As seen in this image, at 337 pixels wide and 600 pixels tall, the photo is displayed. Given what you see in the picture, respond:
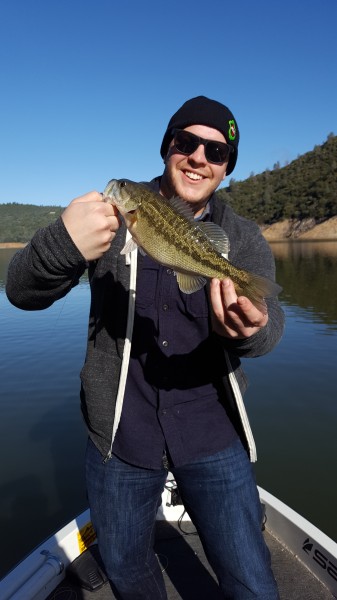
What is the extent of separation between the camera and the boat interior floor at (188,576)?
4293mm

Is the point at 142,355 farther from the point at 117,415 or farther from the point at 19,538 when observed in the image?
the point at 19,538

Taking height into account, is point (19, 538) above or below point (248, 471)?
below

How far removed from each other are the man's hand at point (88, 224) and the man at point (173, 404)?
0.51m

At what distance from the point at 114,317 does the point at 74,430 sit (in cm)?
769

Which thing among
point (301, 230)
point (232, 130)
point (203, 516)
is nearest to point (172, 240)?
point (232, 130)

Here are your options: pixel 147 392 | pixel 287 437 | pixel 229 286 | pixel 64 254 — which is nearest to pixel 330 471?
pixel 287 437

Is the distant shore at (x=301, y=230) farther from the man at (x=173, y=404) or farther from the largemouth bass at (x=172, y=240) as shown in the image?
the largemouth bass at (x=172, y=240)

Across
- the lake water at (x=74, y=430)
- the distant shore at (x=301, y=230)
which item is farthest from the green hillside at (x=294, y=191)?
the lake water at (x=74, y=430)

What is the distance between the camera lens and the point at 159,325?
10.3 ft

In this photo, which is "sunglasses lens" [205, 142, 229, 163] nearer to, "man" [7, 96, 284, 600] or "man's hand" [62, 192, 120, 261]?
"man" [7, 96, 284, 600]

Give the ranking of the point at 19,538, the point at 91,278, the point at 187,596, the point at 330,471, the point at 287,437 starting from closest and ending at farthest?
the point at 91,278 < the point at 187,596 < the point at 19,538 < the point at 330,471 < the point at 287,437

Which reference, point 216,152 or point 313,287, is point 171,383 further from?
point 313,287

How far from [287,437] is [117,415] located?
24.4 ft

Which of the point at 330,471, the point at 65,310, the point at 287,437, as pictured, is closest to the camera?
the point at 330,471
